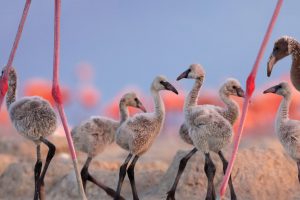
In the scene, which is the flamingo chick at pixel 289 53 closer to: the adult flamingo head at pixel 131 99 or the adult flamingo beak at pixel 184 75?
the adult flamingo beak at pixel 184 75

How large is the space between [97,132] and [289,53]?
5.68ft

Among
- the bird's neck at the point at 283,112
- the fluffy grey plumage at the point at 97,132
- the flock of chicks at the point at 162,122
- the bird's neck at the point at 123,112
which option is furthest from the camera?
the bird's neck at the point at 123,112

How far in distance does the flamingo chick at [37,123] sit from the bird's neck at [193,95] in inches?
42.3

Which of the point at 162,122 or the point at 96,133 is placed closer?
the point at 162,122

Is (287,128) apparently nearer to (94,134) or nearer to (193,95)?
(193,95)

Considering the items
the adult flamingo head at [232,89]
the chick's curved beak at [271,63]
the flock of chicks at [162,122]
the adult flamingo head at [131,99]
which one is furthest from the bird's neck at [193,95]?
the adult flamingo head at [131,99]

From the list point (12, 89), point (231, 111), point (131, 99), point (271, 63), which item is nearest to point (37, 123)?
point (12, 89)

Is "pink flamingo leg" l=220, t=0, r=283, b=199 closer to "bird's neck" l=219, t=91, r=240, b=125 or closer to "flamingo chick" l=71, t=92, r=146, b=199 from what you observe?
"bird's neck" l=219, t=91, r=240, b=125

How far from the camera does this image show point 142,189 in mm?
5832

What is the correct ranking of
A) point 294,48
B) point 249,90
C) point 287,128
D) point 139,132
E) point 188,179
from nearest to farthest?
point 249,90, point 287,128, point 139,132, point 294,48, point 188,179

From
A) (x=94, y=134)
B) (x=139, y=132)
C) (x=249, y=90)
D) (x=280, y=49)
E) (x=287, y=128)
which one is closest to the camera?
(x=249, y=90)

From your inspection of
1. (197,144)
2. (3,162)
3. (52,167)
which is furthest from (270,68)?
(3,162)

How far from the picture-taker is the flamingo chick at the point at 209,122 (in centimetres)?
426

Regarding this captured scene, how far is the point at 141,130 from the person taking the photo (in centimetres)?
471
